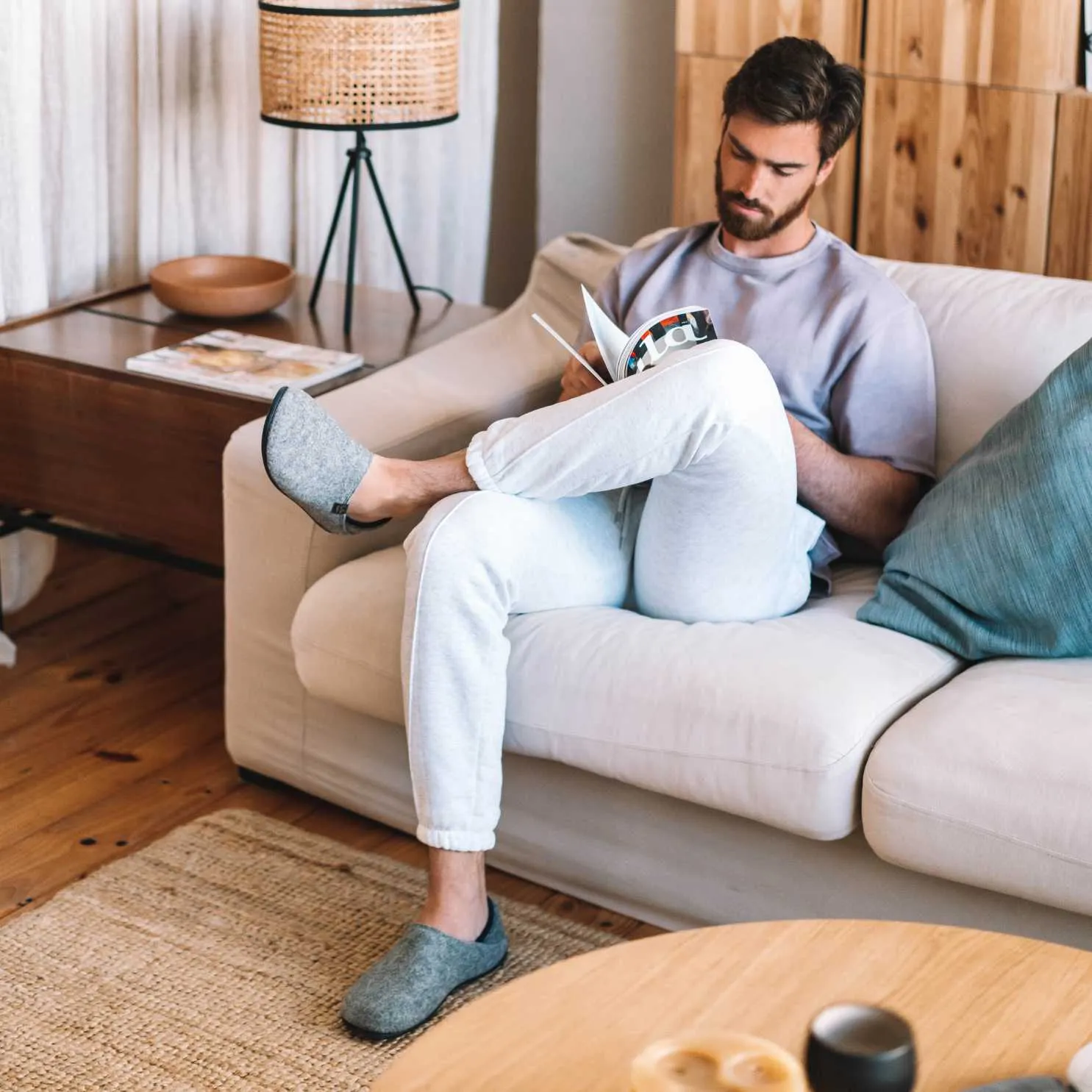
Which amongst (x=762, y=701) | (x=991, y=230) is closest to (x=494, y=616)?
(x=762, y=701)

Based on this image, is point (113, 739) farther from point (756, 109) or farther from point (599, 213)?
point (599, 213)

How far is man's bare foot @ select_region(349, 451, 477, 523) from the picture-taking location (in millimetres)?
1890

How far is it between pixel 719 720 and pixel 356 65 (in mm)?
1344

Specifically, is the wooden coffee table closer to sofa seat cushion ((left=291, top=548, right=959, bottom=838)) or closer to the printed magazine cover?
sofa seat cushion ((left=291, top=548, right=959, bottom=838))

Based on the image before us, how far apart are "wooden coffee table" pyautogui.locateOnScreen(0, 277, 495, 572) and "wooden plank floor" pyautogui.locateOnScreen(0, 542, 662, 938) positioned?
0.80 ft

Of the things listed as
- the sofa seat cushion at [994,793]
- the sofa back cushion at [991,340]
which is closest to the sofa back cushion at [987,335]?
the sofa back cushion at [991,340]

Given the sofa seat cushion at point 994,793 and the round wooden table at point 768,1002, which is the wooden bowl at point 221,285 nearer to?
the sofa seat cushion at point 994,793

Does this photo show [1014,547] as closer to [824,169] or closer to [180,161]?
[824,169]

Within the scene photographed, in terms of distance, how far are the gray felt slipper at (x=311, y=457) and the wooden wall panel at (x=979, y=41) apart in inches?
52.2

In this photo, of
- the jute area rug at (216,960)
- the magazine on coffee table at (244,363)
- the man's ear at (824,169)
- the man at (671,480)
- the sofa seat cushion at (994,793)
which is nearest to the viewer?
the sofa seat cushion at (994,793)

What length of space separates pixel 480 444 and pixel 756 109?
0.64 meters

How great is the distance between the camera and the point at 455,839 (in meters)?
1.80

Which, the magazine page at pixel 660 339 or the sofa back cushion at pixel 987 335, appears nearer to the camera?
the magazine page at pixel 660 339

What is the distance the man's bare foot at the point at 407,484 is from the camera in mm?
1890
